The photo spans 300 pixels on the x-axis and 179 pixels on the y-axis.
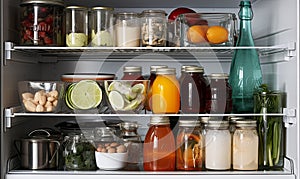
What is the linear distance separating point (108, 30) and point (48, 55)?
470 millimetres

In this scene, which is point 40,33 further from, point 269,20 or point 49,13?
point 269,20

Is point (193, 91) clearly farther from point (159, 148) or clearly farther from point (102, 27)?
point (102, 27)

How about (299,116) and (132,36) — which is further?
(132,36)

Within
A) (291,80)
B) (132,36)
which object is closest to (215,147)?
(291,80)

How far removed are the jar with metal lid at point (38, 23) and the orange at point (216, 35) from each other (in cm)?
53

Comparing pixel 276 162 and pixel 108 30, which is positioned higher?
pixel 108 30

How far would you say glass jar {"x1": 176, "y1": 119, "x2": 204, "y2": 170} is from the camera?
1.77 metres

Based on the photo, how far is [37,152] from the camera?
1.78 m

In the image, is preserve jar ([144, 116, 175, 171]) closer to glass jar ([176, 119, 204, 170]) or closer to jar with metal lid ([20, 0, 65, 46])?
glass jar ([176, 119, 204, 170])

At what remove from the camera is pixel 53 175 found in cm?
171

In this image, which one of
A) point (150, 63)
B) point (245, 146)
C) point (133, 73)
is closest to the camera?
point (245, 146)

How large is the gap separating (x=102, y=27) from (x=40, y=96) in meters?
0.32

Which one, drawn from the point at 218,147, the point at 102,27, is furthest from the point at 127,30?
the point at 218,147

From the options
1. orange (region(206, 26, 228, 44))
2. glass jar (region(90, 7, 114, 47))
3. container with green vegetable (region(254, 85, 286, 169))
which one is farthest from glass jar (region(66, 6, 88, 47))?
container with green vegetable (region(254, 85, 286, 169))
